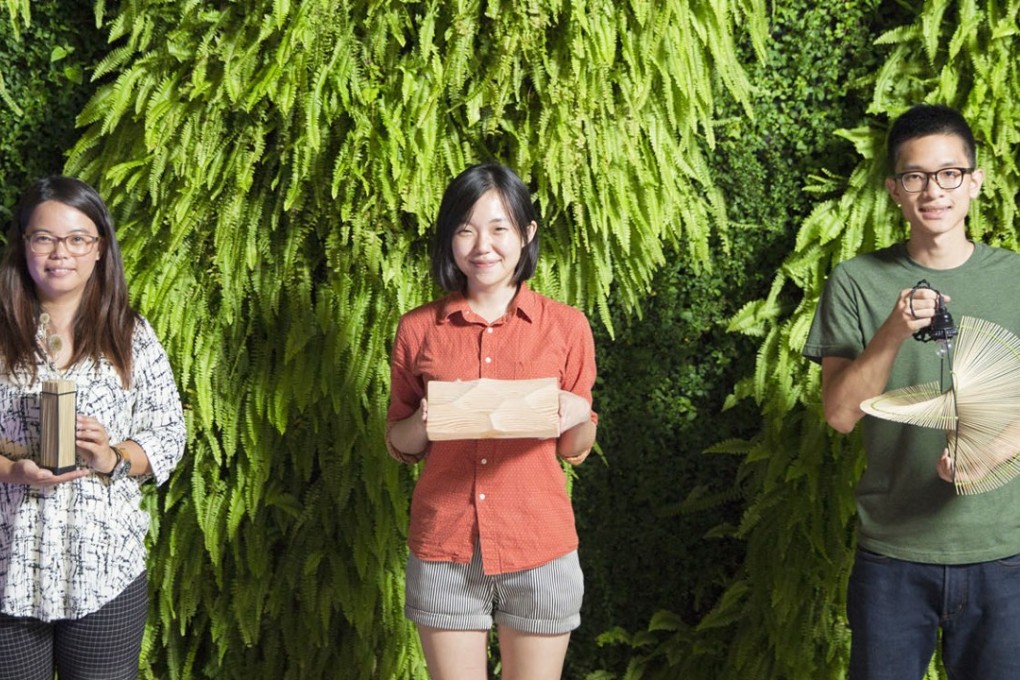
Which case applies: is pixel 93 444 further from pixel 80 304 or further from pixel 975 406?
pixel 975 406

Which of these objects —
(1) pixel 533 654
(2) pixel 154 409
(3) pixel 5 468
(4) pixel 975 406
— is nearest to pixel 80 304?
(2) pixel 154 409

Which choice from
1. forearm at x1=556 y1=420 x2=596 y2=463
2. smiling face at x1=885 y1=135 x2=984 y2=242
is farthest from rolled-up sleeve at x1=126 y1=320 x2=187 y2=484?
smiling face at x1=885 y1=135 x2=984 y2=242

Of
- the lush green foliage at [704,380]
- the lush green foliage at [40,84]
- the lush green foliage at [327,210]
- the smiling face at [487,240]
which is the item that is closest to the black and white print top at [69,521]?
the lush green foliage at [327,210]

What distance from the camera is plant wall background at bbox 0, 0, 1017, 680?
285 cm

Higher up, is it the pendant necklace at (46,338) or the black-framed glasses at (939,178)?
the black-framed glasses at (939,178)

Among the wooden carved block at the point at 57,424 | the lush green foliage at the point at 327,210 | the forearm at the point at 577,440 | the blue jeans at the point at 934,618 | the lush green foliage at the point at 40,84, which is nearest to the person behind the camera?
the wooden carved block at the point at 57,424

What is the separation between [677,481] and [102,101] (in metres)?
1.98

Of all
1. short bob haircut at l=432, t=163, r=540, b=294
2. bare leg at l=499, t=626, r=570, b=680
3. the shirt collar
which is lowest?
bare leg at l=499, t=626, r=570, b=680

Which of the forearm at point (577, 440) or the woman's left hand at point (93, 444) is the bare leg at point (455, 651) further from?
the woman's left hand at point (93, 444)

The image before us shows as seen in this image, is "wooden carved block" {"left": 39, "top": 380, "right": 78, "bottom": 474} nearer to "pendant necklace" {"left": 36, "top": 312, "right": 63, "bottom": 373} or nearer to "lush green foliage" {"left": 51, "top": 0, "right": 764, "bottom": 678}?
"pendant necklace" {"left": 36, "top": 312, "right": 63, "bottom": 373}

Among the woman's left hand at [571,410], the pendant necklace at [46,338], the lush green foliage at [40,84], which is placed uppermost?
the lush green foliage at [40,84]

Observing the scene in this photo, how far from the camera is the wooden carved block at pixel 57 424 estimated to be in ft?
6.65

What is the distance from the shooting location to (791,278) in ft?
10.00

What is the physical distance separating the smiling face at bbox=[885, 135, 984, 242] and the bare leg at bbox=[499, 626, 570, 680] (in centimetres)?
114
